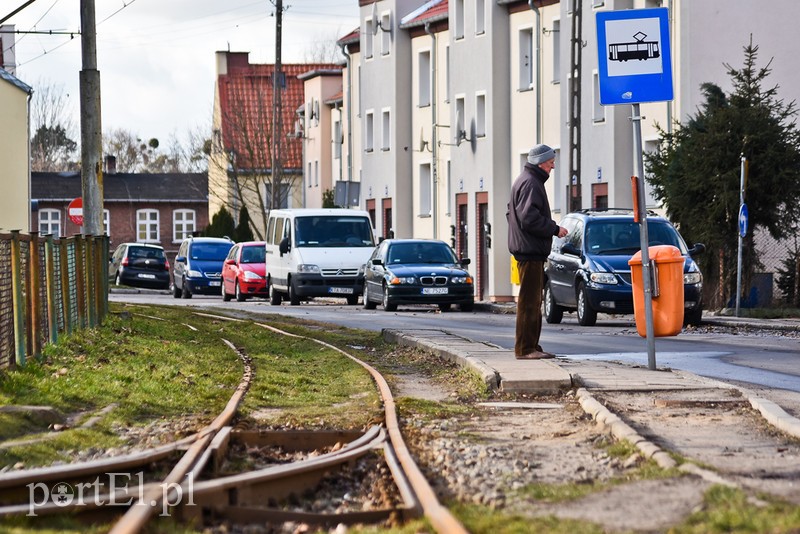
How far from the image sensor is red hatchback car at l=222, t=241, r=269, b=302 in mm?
42250

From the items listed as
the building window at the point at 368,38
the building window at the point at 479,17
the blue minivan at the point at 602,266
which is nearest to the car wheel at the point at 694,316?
the blue minivan at the point at 602,266

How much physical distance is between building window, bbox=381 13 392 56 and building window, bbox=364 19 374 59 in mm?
1684

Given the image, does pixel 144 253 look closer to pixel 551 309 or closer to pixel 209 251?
pixel 209 251

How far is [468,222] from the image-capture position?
50.4 m

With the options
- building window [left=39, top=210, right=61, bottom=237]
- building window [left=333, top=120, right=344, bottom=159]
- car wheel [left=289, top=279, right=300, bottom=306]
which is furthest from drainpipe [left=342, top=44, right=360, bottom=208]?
building window [left=39, top=210, right=61, bottom=237]

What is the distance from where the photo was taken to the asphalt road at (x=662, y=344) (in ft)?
48.6

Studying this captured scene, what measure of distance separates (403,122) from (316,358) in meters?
40.4

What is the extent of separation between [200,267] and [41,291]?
32242 millimetres

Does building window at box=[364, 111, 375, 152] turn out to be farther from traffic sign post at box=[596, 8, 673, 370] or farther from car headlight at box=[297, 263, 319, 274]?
traffic sign post at box=[596, 8, 673, 370]

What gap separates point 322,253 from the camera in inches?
1426

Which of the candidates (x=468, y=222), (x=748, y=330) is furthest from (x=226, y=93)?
(x=748, y=330)

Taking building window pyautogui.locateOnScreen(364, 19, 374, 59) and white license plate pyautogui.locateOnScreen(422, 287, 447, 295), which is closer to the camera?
white license plate pyautogui.locateOnScreen(422, 287, 447, 295)

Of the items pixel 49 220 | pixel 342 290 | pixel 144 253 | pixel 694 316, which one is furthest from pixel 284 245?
pixel 49 220

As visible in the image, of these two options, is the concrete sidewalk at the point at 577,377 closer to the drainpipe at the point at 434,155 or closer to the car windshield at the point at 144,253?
the drainpipe at the point at 434,155
